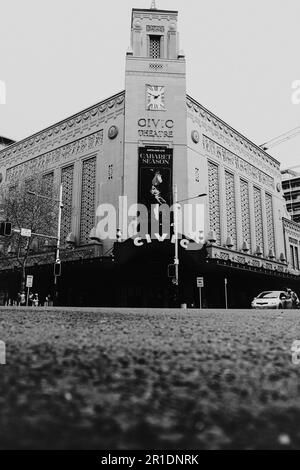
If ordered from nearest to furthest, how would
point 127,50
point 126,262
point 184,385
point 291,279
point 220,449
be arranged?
point 220,449, point 184,385, point 126,262, point 127,50, point 291,279

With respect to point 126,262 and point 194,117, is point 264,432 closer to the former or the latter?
point 126,262

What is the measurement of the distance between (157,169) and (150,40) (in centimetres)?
1317

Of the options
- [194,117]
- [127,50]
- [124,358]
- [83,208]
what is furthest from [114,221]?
[124,358]

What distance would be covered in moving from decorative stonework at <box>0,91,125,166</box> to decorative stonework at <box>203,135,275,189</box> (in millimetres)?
9331

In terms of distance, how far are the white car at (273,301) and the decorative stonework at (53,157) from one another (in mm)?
19897

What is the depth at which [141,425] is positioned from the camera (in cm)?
74

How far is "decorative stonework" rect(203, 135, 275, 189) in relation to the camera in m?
36.7

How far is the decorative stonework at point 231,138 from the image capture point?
35531mm

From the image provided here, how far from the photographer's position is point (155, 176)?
30656mm

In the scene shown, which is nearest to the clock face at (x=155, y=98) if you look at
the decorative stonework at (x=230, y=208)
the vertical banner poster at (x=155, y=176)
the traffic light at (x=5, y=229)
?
the vertical banner poster at (x=155, y=176)

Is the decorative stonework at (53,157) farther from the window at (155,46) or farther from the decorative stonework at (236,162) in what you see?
the decorative stonework at (236,162)

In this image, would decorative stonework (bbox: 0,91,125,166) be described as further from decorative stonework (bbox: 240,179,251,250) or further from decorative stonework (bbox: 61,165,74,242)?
decorative stonework (bbox: 240,179,251,250)

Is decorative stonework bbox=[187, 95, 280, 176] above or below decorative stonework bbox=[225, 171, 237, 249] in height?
above

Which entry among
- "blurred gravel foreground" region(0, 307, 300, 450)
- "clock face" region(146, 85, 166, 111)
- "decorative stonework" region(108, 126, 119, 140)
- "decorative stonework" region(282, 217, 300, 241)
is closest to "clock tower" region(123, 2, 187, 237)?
"clock face" region(146, 85, 166, 111)
